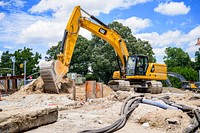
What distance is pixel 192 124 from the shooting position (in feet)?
22.6

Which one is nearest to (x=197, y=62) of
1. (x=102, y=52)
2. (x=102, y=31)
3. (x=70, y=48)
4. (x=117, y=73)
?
(x=102, y=52)

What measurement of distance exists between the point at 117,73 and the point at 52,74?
6725 millimetres

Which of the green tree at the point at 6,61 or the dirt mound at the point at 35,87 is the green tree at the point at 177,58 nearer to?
the green tree at the point at 6,61

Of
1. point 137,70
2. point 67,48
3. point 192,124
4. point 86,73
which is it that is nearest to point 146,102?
point 192,124

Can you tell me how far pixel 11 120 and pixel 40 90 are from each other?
34.5ft

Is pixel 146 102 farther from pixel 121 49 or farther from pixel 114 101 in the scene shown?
pixel 121 49

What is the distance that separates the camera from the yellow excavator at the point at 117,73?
15.9m

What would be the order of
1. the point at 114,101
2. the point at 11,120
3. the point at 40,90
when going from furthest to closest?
the point at 40,90 → the point at 114,101 → the point at 11,120

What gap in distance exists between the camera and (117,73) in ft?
69.0

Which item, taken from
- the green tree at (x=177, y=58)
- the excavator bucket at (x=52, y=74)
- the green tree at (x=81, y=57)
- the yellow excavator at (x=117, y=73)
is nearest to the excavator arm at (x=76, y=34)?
the yellow excavator at (x=117, y=73)

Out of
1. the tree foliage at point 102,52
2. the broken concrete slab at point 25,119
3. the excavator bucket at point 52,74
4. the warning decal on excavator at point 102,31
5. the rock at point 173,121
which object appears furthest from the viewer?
the tree foliage at point 102,52

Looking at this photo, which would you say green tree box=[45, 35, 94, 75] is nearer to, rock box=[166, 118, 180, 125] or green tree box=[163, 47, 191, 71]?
green tree box=[163, 47, 191, 71]

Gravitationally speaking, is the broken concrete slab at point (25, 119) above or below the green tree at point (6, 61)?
below

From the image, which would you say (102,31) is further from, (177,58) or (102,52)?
(177,58)
